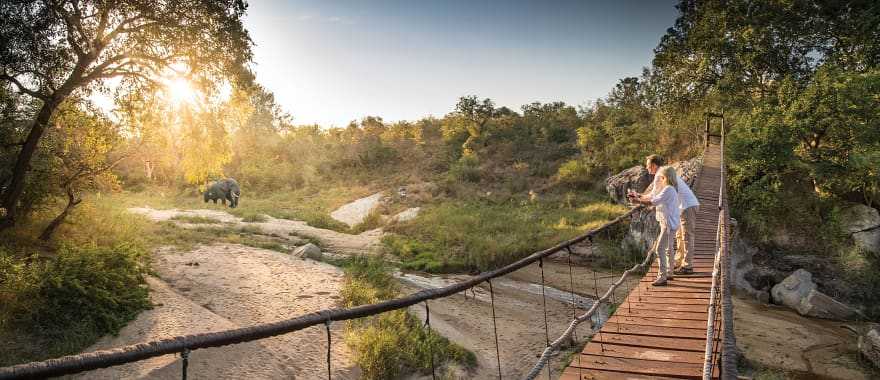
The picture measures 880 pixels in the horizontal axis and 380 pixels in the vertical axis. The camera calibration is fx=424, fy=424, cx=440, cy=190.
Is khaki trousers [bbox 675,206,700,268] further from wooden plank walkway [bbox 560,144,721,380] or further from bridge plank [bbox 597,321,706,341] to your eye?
bridge plank [bbox 597,321,706,341]

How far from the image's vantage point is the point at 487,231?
17516mm

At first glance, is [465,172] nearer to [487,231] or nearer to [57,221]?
[487,231]

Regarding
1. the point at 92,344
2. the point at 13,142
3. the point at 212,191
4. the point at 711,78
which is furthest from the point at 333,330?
the point at 711,78

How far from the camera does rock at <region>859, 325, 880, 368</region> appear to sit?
806 cm

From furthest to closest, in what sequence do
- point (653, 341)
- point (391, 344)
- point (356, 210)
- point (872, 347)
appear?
point (356, 210)
point (872, 347)
point (391, 344)
point (653, 341)

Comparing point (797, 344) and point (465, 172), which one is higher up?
point (465, 172)

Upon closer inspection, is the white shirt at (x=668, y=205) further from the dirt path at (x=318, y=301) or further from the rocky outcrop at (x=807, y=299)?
the rocky outcrop at (x=807, y=299)

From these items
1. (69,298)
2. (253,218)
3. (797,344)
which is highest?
(69,298)

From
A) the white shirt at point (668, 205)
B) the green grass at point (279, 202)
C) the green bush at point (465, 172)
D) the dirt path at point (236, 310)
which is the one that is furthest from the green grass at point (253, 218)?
the white shirt at point (668, 205)

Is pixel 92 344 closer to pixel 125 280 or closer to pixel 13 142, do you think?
pixel 125 280

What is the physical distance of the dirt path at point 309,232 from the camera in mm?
14859

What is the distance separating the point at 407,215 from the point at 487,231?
532cm

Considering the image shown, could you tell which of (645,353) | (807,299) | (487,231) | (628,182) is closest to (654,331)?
A: (645,353)

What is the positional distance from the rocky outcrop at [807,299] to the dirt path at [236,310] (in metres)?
11.2
